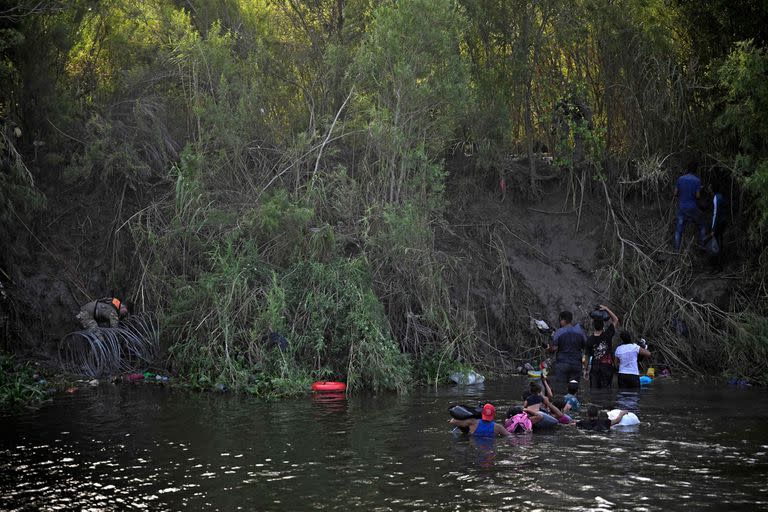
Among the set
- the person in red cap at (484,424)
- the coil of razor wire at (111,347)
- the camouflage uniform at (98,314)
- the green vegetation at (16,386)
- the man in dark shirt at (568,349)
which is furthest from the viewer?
the camouflage uniform at (98,314)

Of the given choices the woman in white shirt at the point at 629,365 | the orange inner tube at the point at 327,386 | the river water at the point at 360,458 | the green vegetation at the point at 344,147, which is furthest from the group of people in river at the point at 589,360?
→ the orange inner tube at the point at 327,386

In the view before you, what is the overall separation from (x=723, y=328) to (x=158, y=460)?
1287cm

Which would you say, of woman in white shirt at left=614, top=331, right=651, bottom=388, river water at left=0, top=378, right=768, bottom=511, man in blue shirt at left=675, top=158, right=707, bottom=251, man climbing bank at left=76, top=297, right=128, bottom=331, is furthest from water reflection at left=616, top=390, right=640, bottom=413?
man climbing bank at left=76, top=297, right=128, bottom=331

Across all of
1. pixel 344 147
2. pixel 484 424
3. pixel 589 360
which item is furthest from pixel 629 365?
pixel 344 147

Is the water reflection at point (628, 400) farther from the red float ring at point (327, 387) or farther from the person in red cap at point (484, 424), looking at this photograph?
the red float ring at point (327, 387)

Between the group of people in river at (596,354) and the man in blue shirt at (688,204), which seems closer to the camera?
the group of people in river at (596,354)

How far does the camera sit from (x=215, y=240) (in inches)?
727

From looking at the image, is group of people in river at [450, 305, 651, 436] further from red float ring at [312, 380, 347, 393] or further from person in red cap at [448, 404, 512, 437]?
red float ring at [312, 380, 347, 393]

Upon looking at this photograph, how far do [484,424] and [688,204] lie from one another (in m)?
10.5

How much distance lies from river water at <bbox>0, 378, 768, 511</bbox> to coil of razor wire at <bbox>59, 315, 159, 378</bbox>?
2524mm

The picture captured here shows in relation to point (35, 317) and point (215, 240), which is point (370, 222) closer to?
point (215, 240)

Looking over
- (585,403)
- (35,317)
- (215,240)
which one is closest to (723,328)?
(585,403)

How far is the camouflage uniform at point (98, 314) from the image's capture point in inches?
746

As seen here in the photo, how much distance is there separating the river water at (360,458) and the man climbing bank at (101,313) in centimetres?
293
